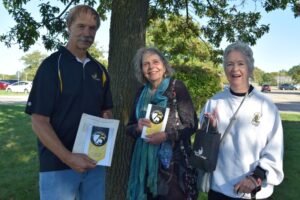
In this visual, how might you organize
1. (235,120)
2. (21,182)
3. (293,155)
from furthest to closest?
(293,155) < (21,182) < (235,120)

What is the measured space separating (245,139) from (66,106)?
135cm

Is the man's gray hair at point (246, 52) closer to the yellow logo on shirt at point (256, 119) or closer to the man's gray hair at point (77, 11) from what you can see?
the yellow logo on shirt at point (256, 119)

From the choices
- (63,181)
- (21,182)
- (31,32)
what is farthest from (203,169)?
(21,182)

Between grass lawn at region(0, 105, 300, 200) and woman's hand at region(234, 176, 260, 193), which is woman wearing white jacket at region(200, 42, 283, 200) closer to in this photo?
woman's hand at region(234, 176, 260, 193)

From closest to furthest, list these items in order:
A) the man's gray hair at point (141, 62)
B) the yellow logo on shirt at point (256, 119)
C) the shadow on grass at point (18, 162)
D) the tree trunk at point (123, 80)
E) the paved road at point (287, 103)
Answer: the yellow logo on shirt at point (256, 119) → the man's gray hair at point (141, 62) → the tree trunk at point (123, 80) → the shadow on grass at point (18, 162) → the paved road at point (287, 103)

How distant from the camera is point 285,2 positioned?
23.7 ft

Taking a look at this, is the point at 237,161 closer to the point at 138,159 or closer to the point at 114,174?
the point at 138,159

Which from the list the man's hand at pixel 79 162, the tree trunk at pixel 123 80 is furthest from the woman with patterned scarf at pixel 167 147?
the tree trunk at pixel 123 80

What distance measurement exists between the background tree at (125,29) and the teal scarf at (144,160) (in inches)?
43.4

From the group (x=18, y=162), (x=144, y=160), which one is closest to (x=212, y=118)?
(x=144, y=160)

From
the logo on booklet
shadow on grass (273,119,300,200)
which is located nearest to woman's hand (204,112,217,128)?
the logo on booklet

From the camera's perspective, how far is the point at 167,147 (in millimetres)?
3457

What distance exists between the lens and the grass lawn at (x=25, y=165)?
648 cm

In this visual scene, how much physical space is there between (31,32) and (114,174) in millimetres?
2688
